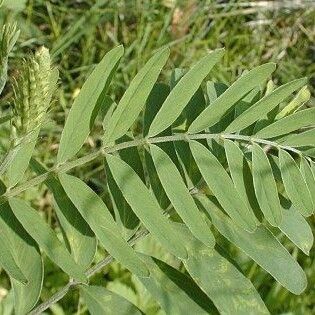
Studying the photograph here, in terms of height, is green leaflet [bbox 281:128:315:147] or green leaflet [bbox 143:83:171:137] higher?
green leaflet [bbox 143:83:171:137]

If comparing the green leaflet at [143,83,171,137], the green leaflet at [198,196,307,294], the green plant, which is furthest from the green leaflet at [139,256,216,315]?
the green leaflet at [143,83,171,137]

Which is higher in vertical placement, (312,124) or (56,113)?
(312,124)

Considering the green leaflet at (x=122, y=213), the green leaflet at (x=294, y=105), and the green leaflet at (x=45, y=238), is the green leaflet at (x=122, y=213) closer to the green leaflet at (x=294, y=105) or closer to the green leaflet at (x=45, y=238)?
the green leaflet at (x=45, y=238)

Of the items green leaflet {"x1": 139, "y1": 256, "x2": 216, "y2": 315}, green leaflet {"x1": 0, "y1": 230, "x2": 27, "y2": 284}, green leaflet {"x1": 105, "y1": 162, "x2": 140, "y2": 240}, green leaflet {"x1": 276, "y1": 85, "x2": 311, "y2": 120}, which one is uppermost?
green leaflet {"x1": 0, "y1": 230, "x2": 27, "y2": 284}

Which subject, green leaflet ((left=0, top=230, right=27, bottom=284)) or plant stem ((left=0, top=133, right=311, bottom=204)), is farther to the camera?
plant stem ((left=0, top=133, right=311, bottom=204))

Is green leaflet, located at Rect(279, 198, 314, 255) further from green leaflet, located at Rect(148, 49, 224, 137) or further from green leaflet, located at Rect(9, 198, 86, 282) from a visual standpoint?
green leaflet, located at Rect(9, 198, 86, 282)

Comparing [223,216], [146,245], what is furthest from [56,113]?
[223,216]

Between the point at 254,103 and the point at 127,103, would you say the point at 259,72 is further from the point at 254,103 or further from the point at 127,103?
the point at 127,103

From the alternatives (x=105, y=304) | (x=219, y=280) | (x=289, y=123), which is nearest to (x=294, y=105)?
(x=289, y=123)
